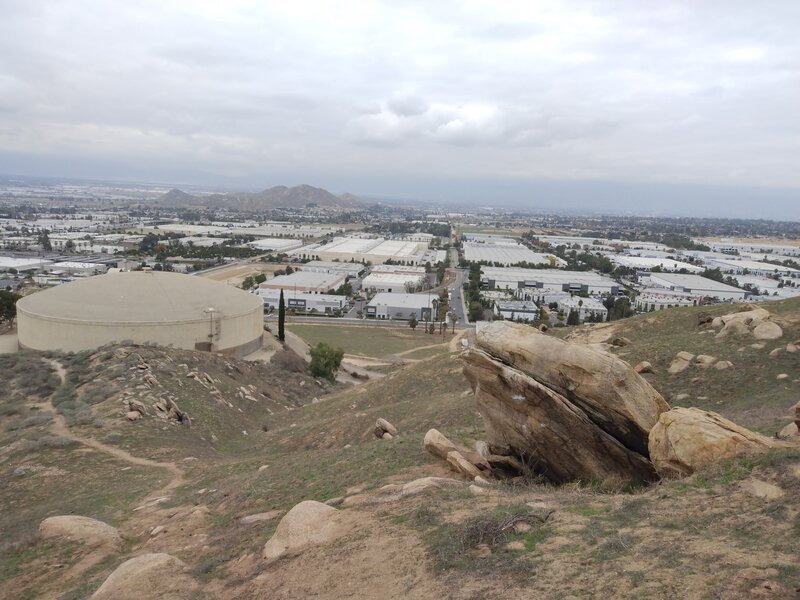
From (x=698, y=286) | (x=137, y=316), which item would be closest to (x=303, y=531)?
(x=137, y=316)

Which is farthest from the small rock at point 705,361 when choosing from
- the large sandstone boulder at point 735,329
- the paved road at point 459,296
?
the paved road at point 459,296

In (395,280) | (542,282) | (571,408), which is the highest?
(571,408)

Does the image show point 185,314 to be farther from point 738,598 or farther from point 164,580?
point 738,598

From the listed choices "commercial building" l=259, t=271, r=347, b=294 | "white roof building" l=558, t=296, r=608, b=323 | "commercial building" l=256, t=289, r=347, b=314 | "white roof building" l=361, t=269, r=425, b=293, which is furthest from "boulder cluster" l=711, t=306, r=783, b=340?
"white roof building" l=361, t=269, r=425, b=293

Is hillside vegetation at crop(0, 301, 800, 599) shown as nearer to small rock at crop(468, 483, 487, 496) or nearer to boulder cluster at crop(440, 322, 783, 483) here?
small rock at crop(468, 483, 487, 496)

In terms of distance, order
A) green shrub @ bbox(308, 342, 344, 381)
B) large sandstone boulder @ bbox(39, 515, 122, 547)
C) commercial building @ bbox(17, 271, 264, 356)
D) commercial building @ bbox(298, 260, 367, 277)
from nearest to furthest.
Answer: large sandstone boulder @ bbox(39, 515, 122, 547) < commercial building @ bbox(17, 271, 264, 356) < green shrub @ bbox(308, 342, 344, 381) < commercial building @ bbox(298, 260, 367, 277)

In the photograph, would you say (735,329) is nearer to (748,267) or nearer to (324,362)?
(324,362)

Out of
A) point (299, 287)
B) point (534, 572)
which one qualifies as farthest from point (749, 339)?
point (299, 287)

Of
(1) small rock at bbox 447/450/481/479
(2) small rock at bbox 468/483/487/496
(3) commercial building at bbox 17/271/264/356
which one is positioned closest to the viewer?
(2) small rock at bbox 468/483/487/496
